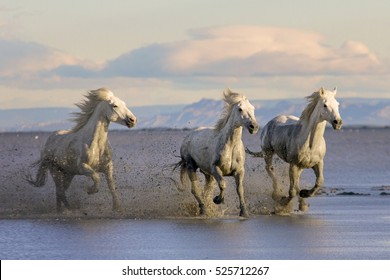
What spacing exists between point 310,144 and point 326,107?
82cm

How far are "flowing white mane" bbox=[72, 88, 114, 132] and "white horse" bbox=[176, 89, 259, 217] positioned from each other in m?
1.77

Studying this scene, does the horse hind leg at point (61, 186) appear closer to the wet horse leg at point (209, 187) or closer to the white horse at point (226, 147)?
the white horse at point (226, 147)

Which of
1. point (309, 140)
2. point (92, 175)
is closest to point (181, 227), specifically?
point (92, 175)

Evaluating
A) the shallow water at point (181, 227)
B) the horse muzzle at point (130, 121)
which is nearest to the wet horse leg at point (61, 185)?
the shallow water at point (181, 227)

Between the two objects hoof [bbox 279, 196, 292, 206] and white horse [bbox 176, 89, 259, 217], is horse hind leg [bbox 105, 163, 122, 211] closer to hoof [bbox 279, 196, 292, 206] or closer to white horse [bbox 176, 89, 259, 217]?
white horse [bbox 176, 89, 259, 217]

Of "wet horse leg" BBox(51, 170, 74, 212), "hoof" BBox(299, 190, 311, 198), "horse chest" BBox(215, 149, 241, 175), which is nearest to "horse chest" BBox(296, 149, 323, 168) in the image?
"hoof" BBox(299, 190, 311, 198)

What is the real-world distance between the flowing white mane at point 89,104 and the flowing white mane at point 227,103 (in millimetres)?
1994

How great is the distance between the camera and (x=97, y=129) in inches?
874

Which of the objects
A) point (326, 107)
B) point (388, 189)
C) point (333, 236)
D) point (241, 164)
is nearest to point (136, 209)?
point (241, 164)

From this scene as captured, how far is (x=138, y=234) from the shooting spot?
18906 millimetres

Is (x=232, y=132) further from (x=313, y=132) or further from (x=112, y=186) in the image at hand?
(x=112, y=186)

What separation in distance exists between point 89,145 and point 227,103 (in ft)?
8.18

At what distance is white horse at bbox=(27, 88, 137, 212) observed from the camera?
22.0 meters
